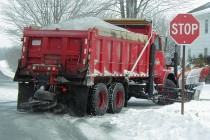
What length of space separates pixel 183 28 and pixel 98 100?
3023 millimetres

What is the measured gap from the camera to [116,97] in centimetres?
1362

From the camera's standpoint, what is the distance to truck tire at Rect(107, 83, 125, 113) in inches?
513

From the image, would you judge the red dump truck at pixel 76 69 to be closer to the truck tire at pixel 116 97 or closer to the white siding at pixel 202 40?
the truck tire at pixel 116 97

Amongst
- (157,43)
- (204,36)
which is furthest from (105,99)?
(204,36)

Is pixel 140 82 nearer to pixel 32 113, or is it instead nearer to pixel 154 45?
pixel 154 45

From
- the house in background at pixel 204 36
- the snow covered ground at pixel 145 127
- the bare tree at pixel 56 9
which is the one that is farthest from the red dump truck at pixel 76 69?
the house in background at pixel 204 36

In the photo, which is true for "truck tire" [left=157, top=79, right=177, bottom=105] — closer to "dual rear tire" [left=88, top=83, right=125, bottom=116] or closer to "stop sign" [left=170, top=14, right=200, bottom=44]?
"dual rear tire" [left=88, top=83, right=125, bottom=116]

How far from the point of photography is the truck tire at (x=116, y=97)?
13.0 m

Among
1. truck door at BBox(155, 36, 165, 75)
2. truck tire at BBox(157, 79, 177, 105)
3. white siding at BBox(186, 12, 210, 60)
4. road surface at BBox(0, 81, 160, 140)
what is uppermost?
white siding at BBox(186, 12, 210, 60)

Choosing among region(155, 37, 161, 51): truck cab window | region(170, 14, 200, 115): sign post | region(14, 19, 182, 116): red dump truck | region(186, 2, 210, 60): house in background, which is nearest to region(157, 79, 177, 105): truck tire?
region(155, 37, 161, 51): truck cab window

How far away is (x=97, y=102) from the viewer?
1222cm

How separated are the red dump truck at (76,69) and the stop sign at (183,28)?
78.7 inches

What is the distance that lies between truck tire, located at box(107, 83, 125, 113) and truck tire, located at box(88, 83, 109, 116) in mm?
313

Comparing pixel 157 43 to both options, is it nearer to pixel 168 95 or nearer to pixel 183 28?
pixel 168 95
